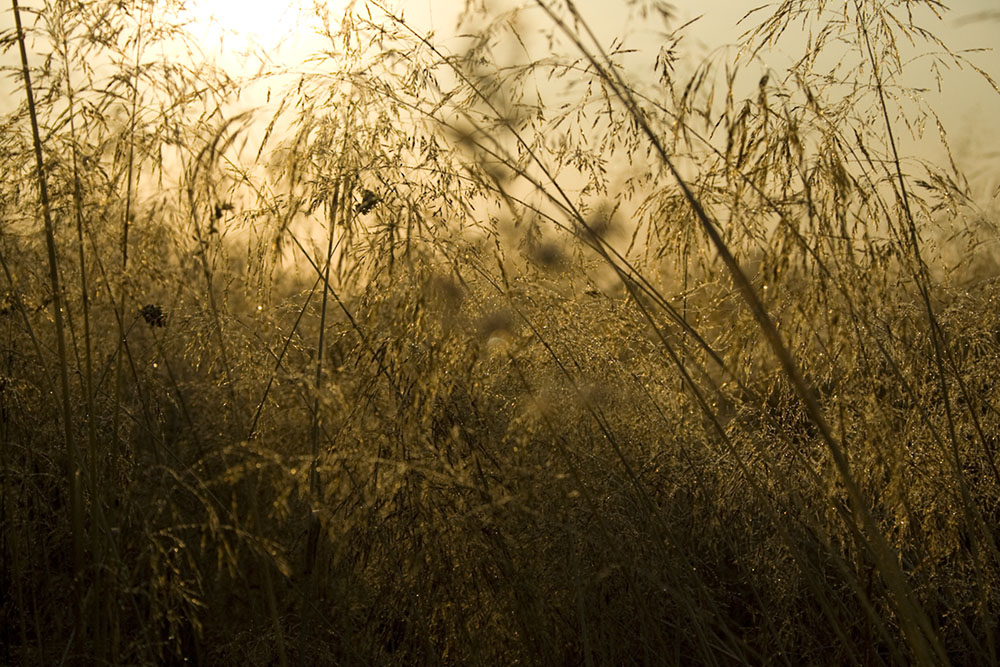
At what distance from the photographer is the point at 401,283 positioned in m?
1.85

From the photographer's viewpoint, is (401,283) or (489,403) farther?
(489,403)

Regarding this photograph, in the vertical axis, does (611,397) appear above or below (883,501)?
above

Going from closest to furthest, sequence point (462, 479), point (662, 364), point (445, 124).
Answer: point (462, 479), point (445, 124), point (662, 364)

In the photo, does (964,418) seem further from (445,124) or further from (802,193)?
(445,124)

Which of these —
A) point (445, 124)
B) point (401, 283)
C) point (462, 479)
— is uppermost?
point (445, 124)

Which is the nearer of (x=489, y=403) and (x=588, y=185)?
(x=489, y=403)

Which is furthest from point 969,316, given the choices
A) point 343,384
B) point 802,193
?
point 343,384

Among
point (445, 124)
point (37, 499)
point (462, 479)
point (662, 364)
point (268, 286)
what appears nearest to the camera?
point (462, 479)

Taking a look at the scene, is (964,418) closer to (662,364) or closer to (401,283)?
(662,364)

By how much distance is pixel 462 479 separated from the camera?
5.13 ft

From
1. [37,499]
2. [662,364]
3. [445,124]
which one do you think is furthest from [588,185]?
[37,499]

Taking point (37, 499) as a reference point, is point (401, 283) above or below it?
above

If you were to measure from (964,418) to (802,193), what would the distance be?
2.74ft

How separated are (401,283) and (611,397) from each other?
0.57m
